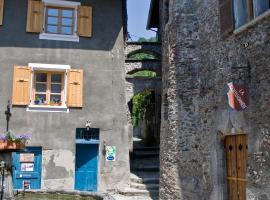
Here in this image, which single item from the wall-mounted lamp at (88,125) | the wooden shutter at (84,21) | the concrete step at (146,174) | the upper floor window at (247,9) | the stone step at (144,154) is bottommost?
the concrete step at (146,174)

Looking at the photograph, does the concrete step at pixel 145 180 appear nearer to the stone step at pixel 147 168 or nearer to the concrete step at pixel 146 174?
the concrete step at pixel 146 174

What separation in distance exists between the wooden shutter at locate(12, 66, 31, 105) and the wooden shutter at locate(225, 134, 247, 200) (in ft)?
23.6

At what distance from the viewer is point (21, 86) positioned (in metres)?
13.6

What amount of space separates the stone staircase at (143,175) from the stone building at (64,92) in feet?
1.91

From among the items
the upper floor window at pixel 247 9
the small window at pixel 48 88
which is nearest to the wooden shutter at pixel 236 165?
the upper floor window at pixel 247 9

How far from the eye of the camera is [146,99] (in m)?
18.5

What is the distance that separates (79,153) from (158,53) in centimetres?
814

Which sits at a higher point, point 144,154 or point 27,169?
point 144,154

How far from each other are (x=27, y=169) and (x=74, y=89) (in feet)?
10.1

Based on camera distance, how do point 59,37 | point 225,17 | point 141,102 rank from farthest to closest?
point 141,102 < point 59,37 < point 225,17

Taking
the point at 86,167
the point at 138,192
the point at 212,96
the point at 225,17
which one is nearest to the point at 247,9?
the point at 225,17

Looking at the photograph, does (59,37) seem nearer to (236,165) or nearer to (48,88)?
(48,88)

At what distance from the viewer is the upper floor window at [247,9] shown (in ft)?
26.0

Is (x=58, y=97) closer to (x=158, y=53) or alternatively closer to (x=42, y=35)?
(x=42, y=35)
